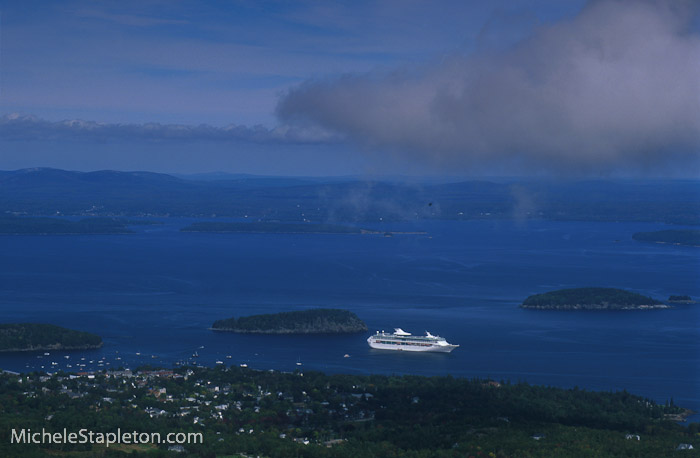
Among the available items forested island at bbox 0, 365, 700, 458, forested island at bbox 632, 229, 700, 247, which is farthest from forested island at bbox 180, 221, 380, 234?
forested island at bbox 0, 365, 700, 458

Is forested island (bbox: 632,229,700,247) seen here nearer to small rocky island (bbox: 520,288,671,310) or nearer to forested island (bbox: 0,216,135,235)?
small rocky island (bbox: 520,288,671,310)

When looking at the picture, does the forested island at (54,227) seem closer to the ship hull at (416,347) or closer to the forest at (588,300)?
the forest at (588,300)

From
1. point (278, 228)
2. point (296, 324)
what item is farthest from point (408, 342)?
point (278, 228)

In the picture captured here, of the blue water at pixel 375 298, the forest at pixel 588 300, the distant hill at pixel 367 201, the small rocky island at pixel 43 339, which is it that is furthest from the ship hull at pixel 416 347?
the distant hill at pixel 367 201

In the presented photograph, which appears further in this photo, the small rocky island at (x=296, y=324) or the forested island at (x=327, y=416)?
the small rocky island at (x=296, y=324)

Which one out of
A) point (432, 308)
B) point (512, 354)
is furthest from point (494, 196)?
point (512, 354)

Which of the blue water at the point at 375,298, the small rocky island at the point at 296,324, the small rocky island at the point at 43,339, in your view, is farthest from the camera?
the small rocky island at the point at 296,324
